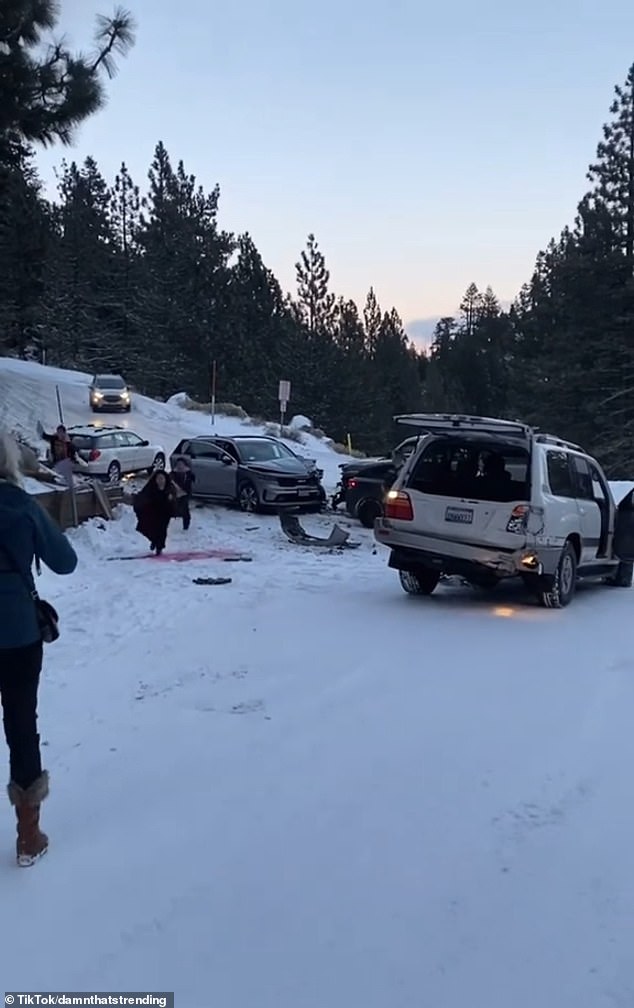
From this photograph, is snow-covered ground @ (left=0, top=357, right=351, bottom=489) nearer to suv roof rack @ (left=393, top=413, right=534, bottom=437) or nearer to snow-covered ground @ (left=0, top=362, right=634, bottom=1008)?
suv roof rack @ (left=393, top=413, right=534, bottom=437)

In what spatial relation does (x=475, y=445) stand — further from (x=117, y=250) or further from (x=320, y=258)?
(x=117, y=250)

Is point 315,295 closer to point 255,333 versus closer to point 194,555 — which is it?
point 255,333

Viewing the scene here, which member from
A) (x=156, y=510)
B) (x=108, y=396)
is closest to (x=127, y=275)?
(x=108, y=396)

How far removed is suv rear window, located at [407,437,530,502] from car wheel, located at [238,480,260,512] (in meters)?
10.2

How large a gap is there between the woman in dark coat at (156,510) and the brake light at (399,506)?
4899mm

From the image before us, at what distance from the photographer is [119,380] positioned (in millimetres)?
41125

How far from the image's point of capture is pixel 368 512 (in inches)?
800

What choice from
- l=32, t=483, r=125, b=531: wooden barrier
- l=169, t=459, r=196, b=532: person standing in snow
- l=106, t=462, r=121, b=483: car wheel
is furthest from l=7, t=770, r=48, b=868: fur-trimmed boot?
l=106, t=462, r=121, b=483: car wheel

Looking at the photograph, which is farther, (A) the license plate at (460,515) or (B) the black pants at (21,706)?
(A) the license plate at (460,515)

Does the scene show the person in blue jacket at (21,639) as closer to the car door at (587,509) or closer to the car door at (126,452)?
the car door at (587,509)

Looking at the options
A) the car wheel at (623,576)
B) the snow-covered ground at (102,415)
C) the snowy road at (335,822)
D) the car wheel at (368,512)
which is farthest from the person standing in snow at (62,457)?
the snow-covered ground at (102,415)

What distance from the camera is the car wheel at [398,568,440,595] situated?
1195 centimetres

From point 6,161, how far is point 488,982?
2177 cm

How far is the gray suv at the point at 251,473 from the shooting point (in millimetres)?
21297
